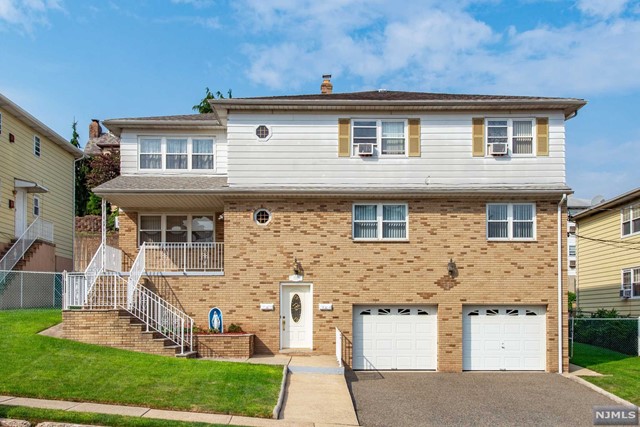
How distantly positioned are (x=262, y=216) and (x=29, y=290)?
881 cm

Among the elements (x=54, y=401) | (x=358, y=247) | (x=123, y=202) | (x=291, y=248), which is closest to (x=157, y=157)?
(x=123, y=202)

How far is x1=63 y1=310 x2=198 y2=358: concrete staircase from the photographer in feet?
57.1

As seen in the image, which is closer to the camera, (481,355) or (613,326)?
(481,355)

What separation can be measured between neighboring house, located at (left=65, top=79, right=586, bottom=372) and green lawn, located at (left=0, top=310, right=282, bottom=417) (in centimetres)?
321

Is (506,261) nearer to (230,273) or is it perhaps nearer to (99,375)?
(230,273)

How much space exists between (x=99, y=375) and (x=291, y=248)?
22.3 ft

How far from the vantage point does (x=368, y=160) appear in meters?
20.0

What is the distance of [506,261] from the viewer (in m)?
19.8

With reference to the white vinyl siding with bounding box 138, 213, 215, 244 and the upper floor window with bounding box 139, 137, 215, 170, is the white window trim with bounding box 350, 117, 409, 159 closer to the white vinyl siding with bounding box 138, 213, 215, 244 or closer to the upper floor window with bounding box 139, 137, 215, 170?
the upper floor window with bounding box 139, 137, 215, 170

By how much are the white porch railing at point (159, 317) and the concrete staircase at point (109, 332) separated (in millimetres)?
518

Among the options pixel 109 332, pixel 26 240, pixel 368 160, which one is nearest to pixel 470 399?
pixel 368 160

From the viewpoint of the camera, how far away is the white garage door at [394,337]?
64.8 feet

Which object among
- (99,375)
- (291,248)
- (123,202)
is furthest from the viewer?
(123,202)

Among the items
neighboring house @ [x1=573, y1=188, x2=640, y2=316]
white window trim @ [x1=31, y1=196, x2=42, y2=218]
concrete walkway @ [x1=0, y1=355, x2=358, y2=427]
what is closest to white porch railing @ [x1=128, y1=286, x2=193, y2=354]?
concrete walkway @ [x1=0, y1=355, x2=358, y2=427]
